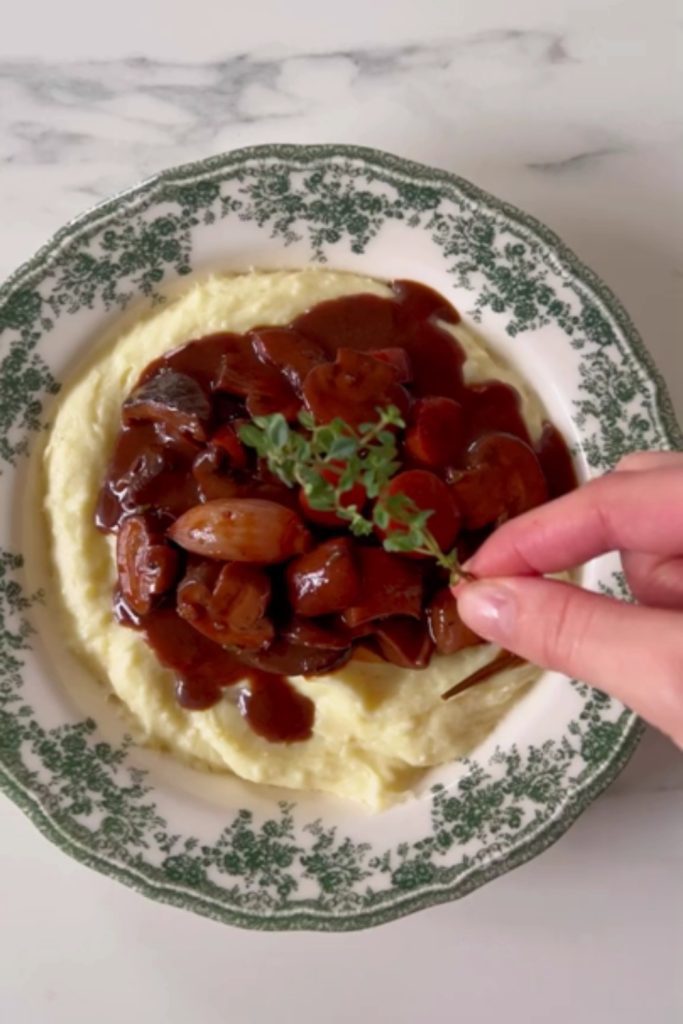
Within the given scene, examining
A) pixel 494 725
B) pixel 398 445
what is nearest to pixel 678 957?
pixel 494 725

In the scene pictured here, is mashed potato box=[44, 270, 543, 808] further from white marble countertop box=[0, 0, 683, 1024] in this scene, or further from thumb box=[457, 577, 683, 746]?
thumb box=[457, 577, 683, 746]

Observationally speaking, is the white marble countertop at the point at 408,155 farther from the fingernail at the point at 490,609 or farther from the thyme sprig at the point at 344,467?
the thyme sprig at the point at 344,467

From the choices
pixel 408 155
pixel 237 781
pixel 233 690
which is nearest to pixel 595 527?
pixel 233 690

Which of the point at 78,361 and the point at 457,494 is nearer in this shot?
the point at 457,494

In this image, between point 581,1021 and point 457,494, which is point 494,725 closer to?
point 457,494

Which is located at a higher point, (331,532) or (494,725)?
(331,532)

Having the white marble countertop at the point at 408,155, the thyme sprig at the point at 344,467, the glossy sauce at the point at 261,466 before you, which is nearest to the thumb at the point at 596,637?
the thyme sprig at the point at 344,467

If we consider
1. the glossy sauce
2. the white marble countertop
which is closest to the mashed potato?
the glossy sauce
